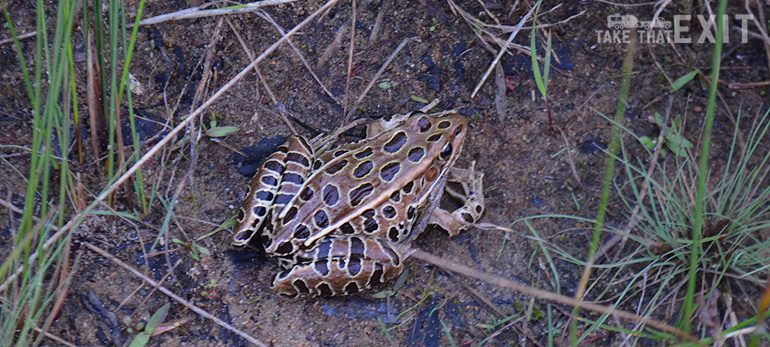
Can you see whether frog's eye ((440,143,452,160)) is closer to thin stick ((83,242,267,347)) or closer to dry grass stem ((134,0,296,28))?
dry grass stem ((134,0,296,28))

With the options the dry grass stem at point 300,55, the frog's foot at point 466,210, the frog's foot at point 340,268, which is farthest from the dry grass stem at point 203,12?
the frog's foot at point 466,210

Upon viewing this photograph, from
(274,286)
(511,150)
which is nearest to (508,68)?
(511,150)

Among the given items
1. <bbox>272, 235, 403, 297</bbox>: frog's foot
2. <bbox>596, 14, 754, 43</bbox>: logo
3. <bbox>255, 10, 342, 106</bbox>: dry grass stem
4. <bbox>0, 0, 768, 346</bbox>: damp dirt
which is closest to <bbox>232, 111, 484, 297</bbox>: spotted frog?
<bbox>272, 235, 403, 297</bbox>: frog's foot

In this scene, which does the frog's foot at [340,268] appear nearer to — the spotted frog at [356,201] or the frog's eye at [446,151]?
the spotted frog at [356,201]

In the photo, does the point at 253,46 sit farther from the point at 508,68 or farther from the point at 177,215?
the point at 508,68

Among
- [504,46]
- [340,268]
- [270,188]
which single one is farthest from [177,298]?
[504,46]

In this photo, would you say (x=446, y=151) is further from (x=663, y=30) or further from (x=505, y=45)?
(x=663, y=30)
